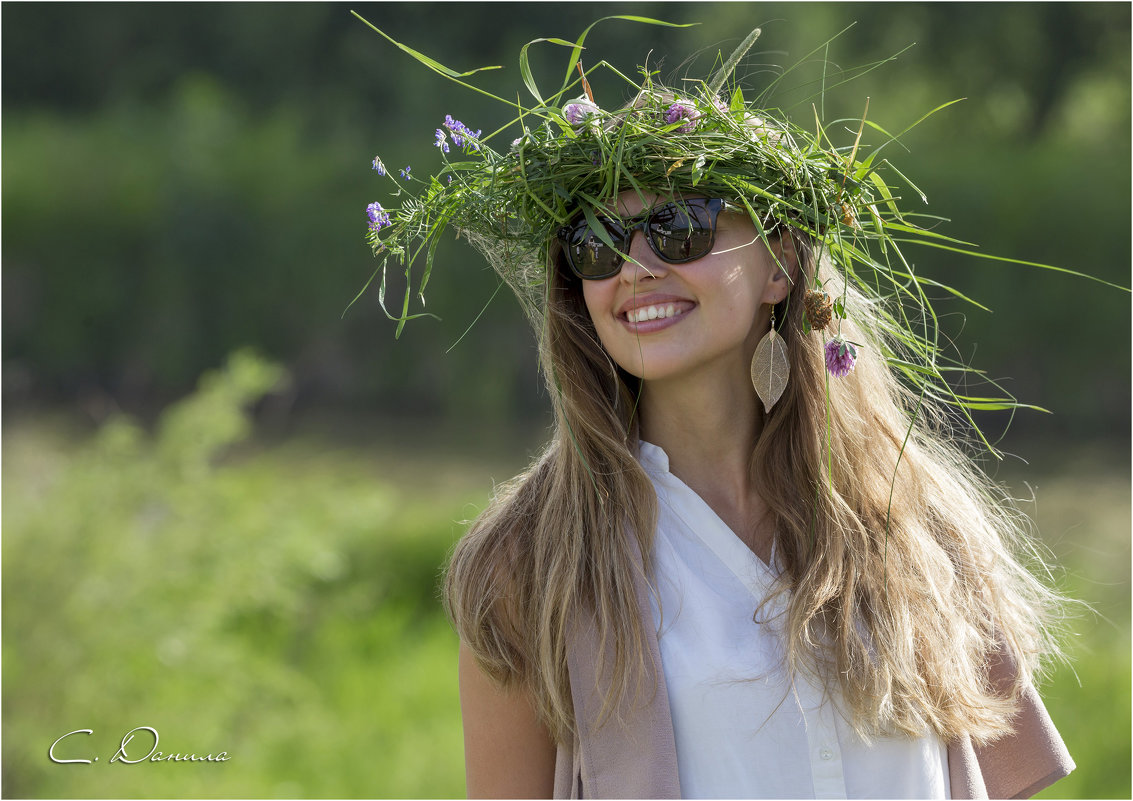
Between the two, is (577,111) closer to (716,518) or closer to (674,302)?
(674,302)

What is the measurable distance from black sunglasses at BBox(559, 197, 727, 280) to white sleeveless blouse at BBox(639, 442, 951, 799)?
45 cm

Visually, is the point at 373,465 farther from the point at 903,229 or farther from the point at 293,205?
the point at 903,229

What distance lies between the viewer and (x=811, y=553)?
5.55ft

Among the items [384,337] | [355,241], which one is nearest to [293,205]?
[355,241]

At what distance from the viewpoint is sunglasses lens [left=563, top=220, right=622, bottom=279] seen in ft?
5.43

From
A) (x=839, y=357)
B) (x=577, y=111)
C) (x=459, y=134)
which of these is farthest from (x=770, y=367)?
(x=459, y=134)

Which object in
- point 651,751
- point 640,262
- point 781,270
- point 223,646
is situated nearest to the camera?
point 651,751

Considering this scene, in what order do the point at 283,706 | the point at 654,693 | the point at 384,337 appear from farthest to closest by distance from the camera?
the point at 384,337 → the point at 283,706 → the point at 654,693

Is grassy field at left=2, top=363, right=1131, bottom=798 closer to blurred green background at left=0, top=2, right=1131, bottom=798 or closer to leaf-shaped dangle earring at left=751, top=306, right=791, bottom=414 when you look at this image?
blurred green background at left=0, top=2, right=1131, bottom=798

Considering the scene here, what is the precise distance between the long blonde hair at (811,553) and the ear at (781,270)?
2cm

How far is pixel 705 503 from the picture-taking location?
1.72 meters

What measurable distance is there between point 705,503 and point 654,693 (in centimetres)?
31

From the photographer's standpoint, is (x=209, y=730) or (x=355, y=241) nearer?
(x=209, y=730)

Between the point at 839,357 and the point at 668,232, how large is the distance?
1.03 feet
